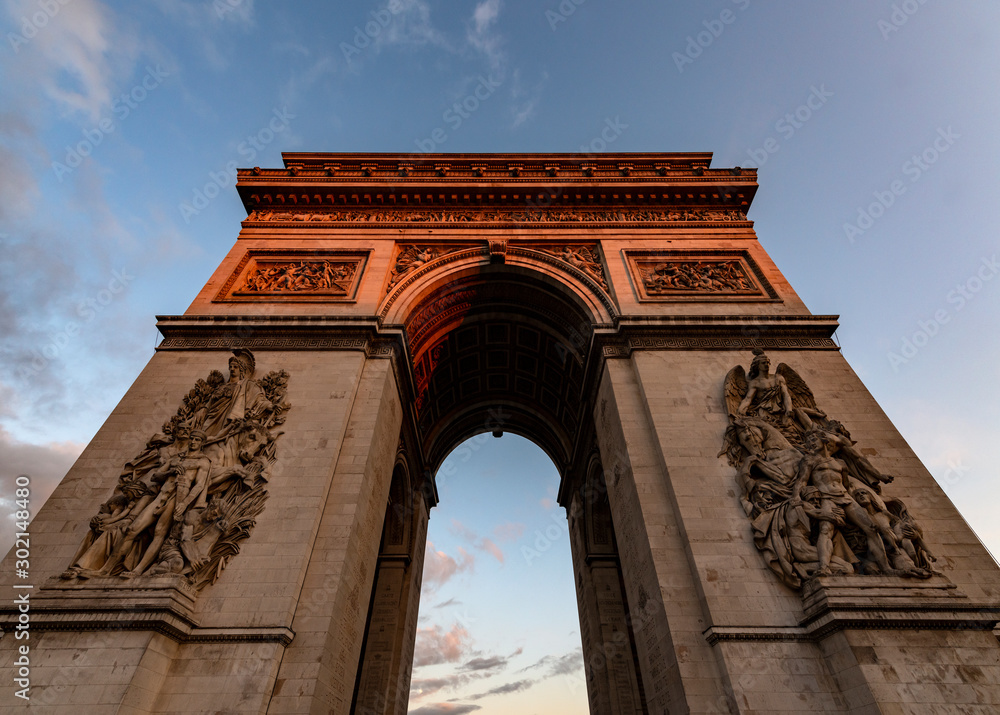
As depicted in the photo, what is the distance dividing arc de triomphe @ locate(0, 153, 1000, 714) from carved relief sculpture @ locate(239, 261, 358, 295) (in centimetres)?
11

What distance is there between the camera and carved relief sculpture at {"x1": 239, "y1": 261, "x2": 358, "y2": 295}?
13.6 m

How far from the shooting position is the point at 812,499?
28.0 ft

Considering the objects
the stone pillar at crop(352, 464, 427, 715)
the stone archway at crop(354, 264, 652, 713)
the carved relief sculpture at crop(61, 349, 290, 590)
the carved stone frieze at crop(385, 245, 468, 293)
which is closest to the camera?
the carved relief sculpture at crop(61, 349, 290, 590)

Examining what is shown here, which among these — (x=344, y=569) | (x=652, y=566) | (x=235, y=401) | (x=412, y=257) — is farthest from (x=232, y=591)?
(x=412, y=257)

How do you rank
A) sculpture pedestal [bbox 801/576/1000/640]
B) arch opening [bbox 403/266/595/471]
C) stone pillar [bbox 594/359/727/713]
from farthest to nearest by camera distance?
arch opening [bbox 403/266/595/471], stone pillar [bbox 594/359/727/713], sculpture pedestal [bbox 801/576/1000/640]

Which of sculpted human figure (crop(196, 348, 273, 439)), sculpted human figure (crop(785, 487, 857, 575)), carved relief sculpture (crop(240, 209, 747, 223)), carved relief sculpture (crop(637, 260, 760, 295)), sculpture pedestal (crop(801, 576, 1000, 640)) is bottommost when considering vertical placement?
sculpture pedestal (crop(801, 576, 1000, 640))

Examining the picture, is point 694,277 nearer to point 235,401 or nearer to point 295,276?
point 295,276

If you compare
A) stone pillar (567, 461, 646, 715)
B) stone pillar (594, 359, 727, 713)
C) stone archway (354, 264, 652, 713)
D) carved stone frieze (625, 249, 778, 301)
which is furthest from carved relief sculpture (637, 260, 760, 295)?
stone pillar (567, 461, 646, 715)

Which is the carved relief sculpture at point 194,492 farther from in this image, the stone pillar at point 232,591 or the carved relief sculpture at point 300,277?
the carved relief sculpture at point 300,277

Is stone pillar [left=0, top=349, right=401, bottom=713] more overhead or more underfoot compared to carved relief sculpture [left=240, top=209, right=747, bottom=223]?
more underfoot

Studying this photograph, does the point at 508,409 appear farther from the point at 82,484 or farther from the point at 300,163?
the point at 82,484

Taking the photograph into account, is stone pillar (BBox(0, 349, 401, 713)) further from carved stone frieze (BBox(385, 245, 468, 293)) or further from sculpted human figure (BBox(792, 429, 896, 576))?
sculpted human figure (BBox(792, 429, 896, 576))

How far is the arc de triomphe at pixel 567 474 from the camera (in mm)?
7387

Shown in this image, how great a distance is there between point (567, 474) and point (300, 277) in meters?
11.8
